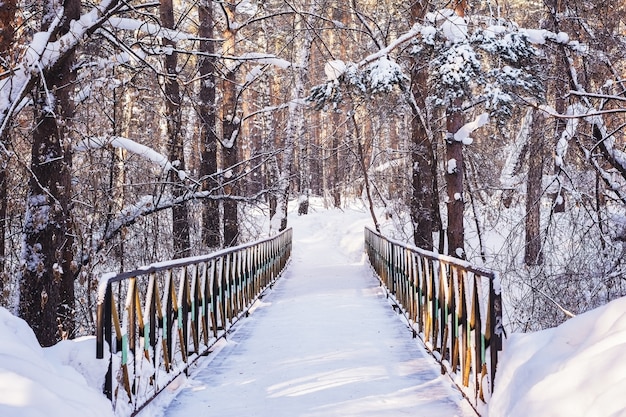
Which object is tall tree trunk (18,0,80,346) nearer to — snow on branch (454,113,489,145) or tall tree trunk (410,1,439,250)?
snow on branch (454,113,489,145)

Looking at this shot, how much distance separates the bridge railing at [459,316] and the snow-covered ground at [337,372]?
0.22 m

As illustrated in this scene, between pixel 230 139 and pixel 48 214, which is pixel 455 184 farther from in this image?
pixel 48 214

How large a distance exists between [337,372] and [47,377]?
11.0ft

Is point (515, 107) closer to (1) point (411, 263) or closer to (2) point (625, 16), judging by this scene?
(2) point (625, 16)

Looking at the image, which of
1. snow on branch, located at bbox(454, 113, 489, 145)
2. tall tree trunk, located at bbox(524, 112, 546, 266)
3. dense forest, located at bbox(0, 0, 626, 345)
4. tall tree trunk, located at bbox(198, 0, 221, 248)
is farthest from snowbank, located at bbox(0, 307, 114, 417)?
tall tree trunk, located at bbox(198, 0, 221, 248)

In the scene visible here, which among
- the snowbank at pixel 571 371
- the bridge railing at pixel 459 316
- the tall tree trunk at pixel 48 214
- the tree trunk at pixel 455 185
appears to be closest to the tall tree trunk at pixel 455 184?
the tree trunk at pixel 455 185

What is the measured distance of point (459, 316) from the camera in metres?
5.26

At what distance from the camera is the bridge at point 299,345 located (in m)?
4.55

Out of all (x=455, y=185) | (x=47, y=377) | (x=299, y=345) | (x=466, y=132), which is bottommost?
(x=299, y=345)

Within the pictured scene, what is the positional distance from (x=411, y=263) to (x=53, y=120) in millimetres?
4740

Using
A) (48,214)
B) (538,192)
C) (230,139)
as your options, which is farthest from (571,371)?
(230,139)

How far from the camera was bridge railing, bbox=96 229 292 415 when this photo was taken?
164 inches

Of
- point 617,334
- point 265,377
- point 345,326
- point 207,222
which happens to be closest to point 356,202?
point 207,222

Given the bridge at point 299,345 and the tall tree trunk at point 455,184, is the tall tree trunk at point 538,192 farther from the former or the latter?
the bridge at point 299,345
